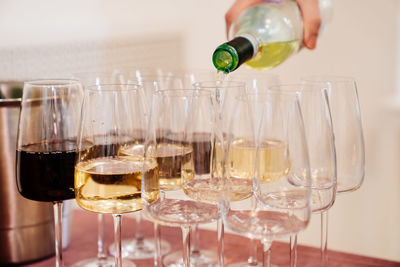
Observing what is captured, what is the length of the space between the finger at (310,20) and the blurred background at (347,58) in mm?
1265

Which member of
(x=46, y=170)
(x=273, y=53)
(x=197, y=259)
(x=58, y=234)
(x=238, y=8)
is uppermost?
(x=238, y=8)

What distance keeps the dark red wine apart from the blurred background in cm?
152

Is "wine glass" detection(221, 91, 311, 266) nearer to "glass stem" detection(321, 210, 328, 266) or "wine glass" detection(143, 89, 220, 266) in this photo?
"wine glass" detection(143, 89, 220, 266)

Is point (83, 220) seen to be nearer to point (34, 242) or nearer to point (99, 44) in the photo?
point (34, 242)

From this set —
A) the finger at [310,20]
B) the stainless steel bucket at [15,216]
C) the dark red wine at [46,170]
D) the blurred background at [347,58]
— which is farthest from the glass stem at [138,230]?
the blurred background at [347,58]

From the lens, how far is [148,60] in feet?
8.09

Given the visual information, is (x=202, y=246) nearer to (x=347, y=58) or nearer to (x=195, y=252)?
(x=195, y=252)

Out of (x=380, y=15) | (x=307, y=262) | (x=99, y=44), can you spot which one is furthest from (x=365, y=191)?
(x=307, y=262)

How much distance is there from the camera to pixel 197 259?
1157 mm

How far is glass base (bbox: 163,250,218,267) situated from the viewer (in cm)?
113

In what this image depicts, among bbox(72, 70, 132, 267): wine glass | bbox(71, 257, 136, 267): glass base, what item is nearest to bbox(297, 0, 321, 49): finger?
bbox(72, 70, 132, 267): wine glass

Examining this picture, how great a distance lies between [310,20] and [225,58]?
1.28 ft

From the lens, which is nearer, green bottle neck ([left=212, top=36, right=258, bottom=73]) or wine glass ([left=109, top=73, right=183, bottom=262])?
green bottle neck ([left=212, top=36, right=258, bottom=73])

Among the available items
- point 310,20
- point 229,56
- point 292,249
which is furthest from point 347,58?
point 292,249
